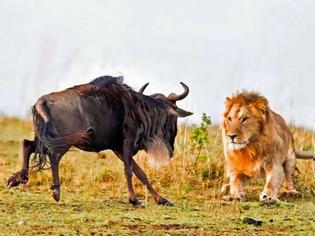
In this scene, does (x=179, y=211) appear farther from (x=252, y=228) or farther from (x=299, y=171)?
(x=299, y=171)

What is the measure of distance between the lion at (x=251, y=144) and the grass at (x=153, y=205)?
26 cm

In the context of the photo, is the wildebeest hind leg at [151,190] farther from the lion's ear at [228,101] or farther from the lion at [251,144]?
the lion's ear at [228,101]

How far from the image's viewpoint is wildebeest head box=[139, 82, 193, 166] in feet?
32.6

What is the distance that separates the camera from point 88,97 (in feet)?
30.4

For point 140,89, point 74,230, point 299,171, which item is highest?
point 140,89

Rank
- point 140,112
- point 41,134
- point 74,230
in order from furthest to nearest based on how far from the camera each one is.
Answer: point 140,112
point 41,134
point 74,230

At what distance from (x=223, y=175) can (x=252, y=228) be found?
11.9 ft

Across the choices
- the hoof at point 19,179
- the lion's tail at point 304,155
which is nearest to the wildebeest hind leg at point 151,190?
the hoof at point 19,179

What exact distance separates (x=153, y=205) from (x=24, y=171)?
52.2 inches

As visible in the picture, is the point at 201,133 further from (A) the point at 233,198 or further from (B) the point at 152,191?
(B) the point at 152,191

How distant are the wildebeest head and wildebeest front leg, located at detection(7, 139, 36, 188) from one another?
1281mm

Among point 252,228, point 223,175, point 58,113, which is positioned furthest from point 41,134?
point 223,175

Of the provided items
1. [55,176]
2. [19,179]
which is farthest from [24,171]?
[55,176]

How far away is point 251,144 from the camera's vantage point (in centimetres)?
1017
